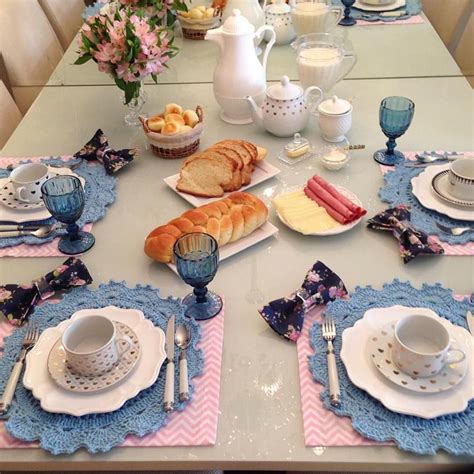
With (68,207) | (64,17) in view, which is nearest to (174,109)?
(68,207)

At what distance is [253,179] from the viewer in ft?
4.39

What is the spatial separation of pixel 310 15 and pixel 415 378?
1397 millimetres

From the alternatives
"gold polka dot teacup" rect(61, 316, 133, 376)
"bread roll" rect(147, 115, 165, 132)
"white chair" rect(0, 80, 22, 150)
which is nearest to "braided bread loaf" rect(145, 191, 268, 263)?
"gold polka dot teacup" rect(61, 316, 133, 376)

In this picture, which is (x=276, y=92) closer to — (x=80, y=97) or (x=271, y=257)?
(x=271, y=257)

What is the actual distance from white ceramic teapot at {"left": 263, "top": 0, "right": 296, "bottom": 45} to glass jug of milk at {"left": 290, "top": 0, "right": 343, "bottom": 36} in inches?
0.7

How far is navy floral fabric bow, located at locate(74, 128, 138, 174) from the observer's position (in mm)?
1395

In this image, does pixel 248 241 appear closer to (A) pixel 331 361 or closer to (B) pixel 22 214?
(A) pixel 331 361

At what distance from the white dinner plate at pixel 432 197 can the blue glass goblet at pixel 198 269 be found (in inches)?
19.4

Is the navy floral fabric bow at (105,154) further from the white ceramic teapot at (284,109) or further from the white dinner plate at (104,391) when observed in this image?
the white dinner plate at (104,391)

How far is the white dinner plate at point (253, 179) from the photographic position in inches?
50.5

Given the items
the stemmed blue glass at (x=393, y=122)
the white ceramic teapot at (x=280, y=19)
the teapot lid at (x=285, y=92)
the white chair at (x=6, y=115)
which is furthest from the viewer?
the white ceramic teapot at (x=280, y=19)

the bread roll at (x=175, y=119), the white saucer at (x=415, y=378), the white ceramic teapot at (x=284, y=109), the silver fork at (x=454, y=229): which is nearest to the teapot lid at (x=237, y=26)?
the white ceramic teapot at (x=284, y=109)

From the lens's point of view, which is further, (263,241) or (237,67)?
(237,67)

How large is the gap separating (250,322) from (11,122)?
1.24 meters
